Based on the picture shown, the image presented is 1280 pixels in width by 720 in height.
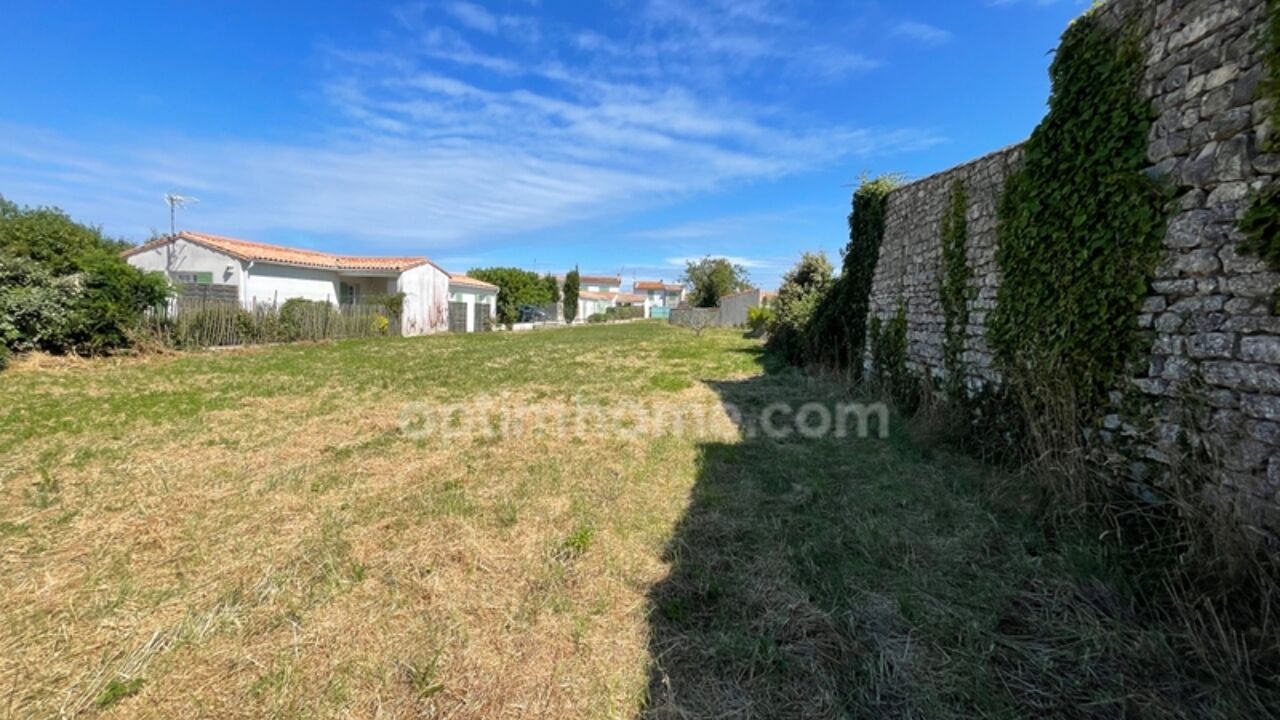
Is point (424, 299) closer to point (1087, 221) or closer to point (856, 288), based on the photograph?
point (856, 288)

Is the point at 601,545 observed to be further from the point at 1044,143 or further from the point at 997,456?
the point at 1044,143

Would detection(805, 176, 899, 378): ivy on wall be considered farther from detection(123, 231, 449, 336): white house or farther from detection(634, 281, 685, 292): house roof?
detection(634, 281, 685, 292): house roof

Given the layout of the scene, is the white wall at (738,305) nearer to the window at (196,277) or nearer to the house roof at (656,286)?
the window at (196,277)

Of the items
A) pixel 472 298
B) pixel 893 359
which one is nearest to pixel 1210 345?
pixel 893 359

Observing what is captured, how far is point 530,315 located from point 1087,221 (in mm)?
34693

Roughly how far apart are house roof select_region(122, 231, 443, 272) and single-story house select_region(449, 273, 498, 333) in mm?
2920

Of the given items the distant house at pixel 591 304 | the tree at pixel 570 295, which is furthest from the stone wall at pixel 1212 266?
the distant house at pixel 591 304

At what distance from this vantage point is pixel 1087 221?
3.49 meters

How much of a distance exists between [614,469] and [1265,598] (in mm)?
3809

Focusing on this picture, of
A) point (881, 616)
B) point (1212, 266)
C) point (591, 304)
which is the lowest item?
point (881, 616)

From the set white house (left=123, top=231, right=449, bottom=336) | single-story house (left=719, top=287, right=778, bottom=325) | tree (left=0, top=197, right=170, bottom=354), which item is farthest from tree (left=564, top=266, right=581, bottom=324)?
tree (left=0, top=197, right=170, bottom=354)

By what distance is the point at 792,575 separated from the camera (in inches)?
112

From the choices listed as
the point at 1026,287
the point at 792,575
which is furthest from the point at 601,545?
the point at 1026,287

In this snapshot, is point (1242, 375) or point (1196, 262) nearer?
point (1242, 375)
